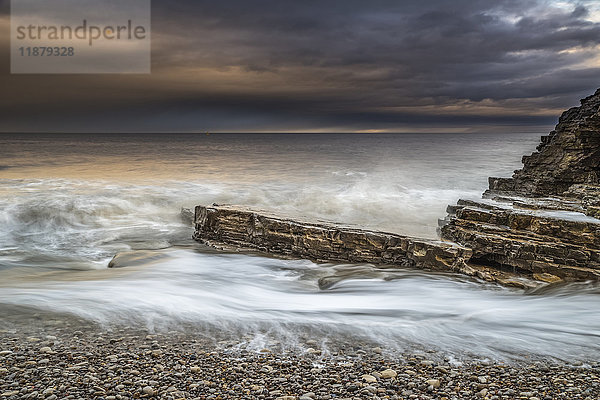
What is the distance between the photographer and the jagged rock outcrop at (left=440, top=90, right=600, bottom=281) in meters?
A: 7.36

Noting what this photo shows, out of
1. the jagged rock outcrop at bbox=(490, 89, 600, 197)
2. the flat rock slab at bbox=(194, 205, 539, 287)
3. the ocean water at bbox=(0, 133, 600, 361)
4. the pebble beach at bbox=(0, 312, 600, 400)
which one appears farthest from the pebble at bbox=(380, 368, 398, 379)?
the jagged rock outcrop at bbox=(490, 89, 600, 197)

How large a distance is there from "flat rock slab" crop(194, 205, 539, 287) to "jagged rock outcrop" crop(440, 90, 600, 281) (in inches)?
13.7

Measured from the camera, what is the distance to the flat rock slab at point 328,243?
8227 mm

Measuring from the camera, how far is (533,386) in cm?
385

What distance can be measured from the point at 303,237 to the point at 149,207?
982 centimetres

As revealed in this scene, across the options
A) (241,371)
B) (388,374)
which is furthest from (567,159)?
(241,371)

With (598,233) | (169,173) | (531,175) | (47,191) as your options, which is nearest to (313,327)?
(598,233)

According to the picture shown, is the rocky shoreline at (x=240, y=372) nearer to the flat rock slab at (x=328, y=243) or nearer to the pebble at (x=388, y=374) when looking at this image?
the pebble at (x=388, y=374)

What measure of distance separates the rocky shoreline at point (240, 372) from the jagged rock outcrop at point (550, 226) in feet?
11.4

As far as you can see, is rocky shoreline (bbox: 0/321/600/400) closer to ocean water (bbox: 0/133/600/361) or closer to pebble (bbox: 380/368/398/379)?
pebble (bbox: 380/368/398/379)

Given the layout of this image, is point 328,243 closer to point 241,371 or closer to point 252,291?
point 252,291

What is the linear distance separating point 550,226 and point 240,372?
656cm

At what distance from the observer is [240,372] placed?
3994mm

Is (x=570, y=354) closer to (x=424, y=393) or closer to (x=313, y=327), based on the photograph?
(x=424, y=393)
